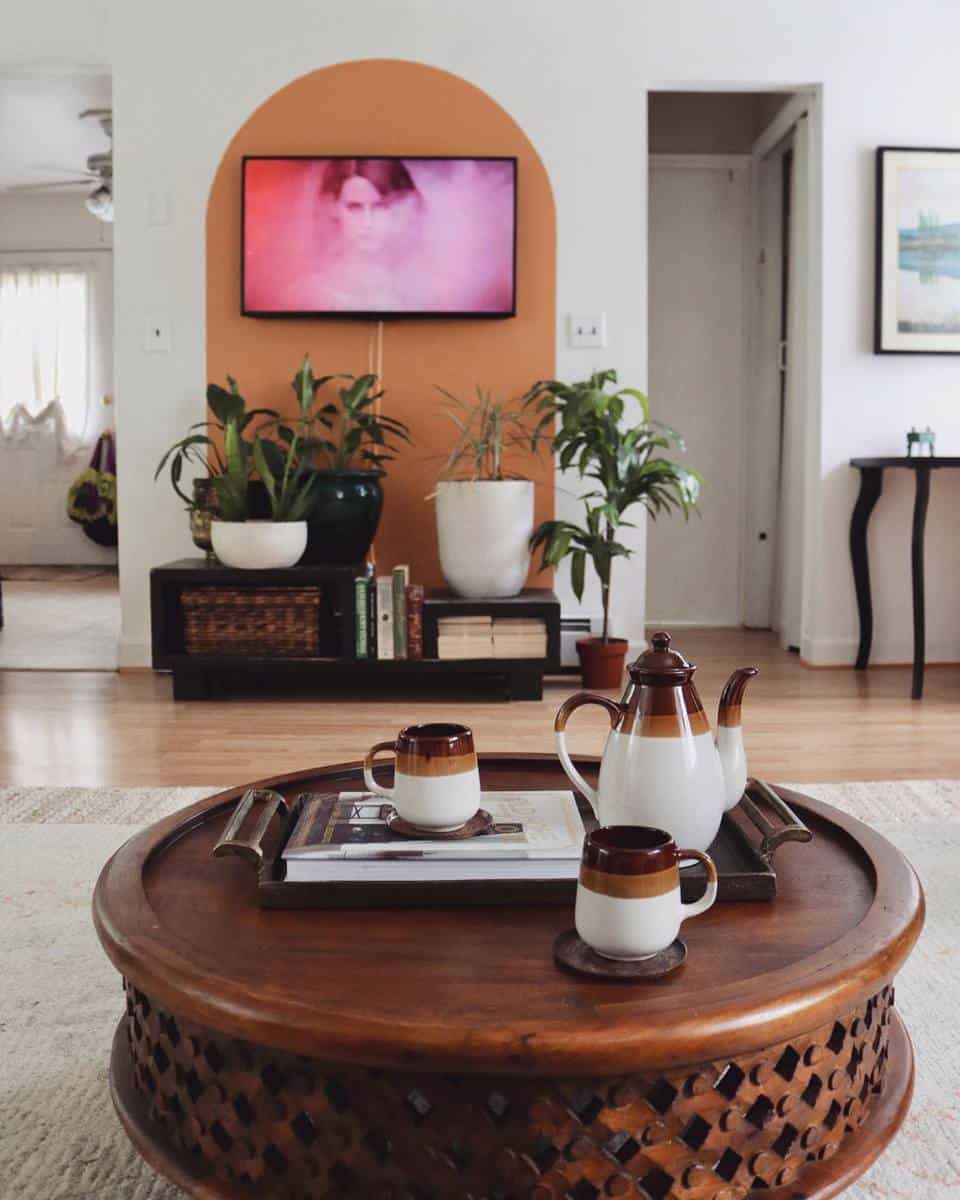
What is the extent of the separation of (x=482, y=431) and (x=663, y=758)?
344 centimetres

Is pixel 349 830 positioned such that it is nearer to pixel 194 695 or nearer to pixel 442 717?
pixel 442 717

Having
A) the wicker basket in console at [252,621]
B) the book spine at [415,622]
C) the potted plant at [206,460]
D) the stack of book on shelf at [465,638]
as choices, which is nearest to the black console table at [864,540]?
the stack of book on shelf at [465,638]

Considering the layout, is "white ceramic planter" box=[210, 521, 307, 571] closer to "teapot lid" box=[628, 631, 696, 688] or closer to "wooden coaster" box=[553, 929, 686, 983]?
"teapot lid" box=[628, 631, 696, 688]

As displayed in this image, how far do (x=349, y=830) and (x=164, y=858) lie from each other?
0.22m

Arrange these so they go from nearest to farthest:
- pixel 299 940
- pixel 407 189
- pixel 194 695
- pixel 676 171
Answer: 1. pixel 299 940
2. pixel 194 695
3. pixel 407 189
4. pixel 676 171

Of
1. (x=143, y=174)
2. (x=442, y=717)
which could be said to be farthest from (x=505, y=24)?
(x=442, y=717)

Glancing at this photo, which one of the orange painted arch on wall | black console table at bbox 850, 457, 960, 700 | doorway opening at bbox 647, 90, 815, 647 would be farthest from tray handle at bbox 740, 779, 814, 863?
doorway opening at bbox 647, 90, 815, 647

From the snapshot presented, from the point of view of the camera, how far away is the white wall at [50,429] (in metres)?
9.01

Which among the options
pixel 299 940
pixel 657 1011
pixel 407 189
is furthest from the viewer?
pixel 407 189

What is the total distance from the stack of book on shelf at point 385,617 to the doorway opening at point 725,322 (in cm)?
190

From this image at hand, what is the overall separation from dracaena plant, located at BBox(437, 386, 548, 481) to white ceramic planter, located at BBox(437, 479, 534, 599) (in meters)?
0.36

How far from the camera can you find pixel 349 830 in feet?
4.41

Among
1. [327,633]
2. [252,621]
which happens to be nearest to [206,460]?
[252,621]

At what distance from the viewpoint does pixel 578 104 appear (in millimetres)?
4504
